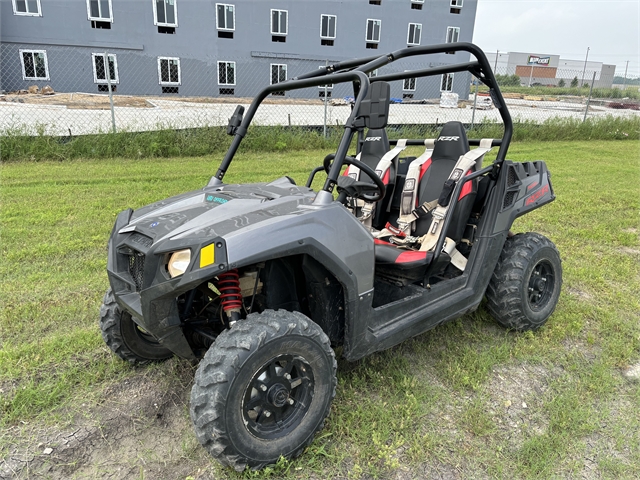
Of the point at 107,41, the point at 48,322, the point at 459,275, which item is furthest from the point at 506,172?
the point at 107,41

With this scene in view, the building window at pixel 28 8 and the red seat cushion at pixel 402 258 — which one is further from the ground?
the building window at pixel 28 8

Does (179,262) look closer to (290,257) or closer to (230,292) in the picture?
(230,292)

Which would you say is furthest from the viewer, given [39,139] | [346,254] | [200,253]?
[39,139]

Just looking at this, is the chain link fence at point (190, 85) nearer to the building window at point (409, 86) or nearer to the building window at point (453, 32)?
the building window at point (409, 86)

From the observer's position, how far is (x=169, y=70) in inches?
832

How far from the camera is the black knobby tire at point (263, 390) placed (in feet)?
6.25

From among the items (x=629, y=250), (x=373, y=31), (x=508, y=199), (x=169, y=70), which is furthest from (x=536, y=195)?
(x=373, y=31)

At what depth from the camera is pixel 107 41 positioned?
20.8m

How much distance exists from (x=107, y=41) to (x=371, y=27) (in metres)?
12.3

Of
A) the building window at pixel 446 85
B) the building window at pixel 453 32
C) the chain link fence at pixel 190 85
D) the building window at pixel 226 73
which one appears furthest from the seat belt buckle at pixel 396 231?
the building window at pixel 453 32

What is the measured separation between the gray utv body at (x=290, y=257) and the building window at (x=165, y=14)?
21.2 meters

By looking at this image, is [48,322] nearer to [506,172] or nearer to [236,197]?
[236,197]

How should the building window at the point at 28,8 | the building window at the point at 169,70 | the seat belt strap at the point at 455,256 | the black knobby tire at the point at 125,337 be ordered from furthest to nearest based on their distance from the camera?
the building window at the point at 169,70 < the building window at the point at 28,8 < the seat belt strap at the point at 455,256 < the black knobby tire at the point at 125,337

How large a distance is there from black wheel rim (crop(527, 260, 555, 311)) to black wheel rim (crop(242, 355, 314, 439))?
6.14 ft
